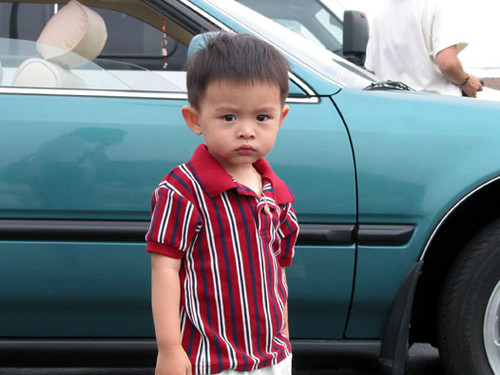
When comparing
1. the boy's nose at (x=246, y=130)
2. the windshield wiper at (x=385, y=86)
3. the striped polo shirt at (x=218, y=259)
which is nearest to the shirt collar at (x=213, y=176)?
the striped polo shirt at (x=218, y=259)

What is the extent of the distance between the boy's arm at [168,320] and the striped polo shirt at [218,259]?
4 centimetres

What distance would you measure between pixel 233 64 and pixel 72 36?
1.34 m

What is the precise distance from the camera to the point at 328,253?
2.47 meters

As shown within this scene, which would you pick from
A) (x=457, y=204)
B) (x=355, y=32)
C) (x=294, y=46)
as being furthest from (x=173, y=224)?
(x=355, y=32)

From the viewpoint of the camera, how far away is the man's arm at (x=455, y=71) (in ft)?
11.7

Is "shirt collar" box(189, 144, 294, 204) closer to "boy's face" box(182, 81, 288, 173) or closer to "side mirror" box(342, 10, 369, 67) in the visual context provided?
"boy's face" box(182, 81, 288, 173)

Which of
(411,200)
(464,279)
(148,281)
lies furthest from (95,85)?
(464,279)

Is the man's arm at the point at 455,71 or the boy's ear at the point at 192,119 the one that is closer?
the boy's ear at the point at 192,119

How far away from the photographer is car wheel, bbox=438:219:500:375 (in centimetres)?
248

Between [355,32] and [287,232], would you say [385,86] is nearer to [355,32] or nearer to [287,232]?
[287,232]

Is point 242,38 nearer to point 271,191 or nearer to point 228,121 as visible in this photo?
point 228,121

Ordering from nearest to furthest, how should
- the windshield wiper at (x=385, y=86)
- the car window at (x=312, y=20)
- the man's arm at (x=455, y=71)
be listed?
the windshield wiper at (x=385, y=86) < the man's arm at (x=455, y=71) < the car window at (x=312, y=20)

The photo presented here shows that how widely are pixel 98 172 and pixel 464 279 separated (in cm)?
116

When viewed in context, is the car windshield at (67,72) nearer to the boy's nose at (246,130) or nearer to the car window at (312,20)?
the boy's nose at (246,130)
